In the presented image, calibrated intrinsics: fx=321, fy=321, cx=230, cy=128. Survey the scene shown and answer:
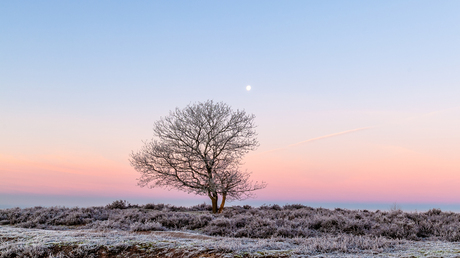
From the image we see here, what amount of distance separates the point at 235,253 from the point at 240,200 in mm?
19577

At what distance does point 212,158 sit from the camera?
83.7ft

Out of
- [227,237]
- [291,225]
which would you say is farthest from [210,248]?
[291,225]

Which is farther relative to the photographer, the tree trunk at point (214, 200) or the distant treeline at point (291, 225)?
the tree trunk at point (214, 200)

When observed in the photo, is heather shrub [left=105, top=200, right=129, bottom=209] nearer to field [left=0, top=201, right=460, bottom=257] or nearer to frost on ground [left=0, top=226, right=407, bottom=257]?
field [left=0, top=201, right=460, bottom=257]

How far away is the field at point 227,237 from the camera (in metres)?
7.17

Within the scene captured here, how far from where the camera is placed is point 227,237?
10.6 meters

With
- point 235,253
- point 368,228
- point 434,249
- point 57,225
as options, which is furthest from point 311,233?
point 57,225

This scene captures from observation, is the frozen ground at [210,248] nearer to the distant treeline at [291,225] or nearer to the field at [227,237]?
the field at [227,237]

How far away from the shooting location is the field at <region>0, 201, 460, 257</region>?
23.5ft

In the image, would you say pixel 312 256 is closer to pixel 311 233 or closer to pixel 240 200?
pixel 311 233

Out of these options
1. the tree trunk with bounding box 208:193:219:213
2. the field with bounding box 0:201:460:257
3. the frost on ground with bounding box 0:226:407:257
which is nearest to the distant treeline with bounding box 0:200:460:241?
the field with bounding box 0:201:460:257

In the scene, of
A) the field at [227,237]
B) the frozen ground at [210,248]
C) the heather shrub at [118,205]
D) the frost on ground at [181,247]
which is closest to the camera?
the frozen ground at [210,248]

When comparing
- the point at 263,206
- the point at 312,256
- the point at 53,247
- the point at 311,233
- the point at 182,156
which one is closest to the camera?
the point at 312,256

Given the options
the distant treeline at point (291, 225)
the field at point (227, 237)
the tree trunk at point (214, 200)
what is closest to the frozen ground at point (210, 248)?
the field at point (227, 237)
